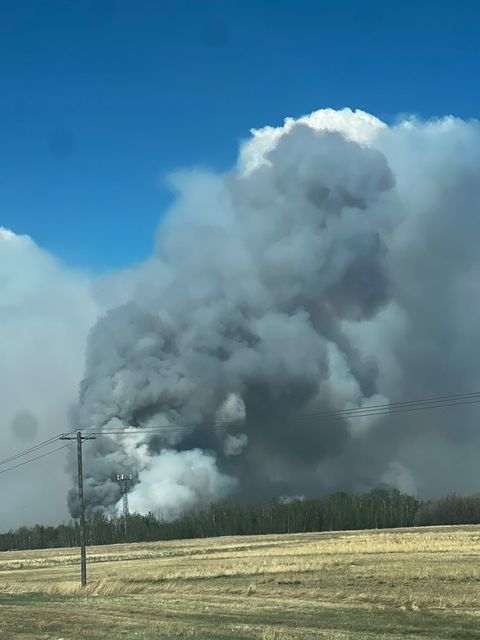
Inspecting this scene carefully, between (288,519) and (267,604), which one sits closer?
(267,604)

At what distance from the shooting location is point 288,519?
541 ft

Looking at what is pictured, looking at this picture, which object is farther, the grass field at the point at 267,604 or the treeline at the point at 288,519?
the treeline at the point at 288,519

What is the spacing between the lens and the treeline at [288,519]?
155 m

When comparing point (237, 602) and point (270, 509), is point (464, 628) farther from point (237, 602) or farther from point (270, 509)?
point (270, 509)

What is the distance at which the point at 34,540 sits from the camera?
182 metres

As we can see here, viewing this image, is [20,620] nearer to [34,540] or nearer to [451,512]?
[451,512]

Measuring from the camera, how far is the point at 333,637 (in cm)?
1705

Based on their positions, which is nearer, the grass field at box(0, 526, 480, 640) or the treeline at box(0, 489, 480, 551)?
the grass field at box(0, 526, 480, 640)

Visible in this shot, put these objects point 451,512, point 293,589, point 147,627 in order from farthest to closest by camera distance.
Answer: point 451,512, point 293,589, point 147,627

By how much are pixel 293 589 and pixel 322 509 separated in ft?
459

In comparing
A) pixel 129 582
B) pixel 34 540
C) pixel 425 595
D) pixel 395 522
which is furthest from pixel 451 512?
pixel 425 595

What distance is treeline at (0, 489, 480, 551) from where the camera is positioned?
6102 inches

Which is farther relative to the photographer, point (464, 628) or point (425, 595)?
point (425, 595)

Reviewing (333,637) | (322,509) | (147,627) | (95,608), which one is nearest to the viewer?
(333,637)
